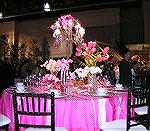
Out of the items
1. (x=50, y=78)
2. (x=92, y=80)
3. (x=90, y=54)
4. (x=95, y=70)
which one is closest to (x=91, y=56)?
(x=90, y=54)

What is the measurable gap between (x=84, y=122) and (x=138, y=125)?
1.62ft

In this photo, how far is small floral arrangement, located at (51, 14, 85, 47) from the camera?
11.2ft

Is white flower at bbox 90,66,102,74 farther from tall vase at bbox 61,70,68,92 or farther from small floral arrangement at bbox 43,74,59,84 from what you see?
small floral arrangement at bbox 43,74,59,84

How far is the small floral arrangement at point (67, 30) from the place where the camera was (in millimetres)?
3400

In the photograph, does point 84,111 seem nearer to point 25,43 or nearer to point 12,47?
point 12,47

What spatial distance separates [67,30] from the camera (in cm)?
343

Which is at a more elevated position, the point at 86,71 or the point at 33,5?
the point at 33,5

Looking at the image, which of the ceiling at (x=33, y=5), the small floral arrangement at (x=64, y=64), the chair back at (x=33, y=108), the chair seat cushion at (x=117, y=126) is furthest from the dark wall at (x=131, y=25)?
the chair back at (x=33, y=108)

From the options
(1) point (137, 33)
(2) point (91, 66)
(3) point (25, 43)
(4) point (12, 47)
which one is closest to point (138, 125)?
(2) point (91, 66)

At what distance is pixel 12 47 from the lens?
13.7m

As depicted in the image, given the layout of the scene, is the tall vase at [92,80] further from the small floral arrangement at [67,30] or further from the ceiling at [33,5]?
the ceiling at [33,5]

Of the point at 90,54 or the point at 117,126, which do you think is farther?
the point at 90,54

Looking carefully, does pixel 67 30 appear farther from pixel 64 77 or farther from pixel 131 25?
pixel 131 25

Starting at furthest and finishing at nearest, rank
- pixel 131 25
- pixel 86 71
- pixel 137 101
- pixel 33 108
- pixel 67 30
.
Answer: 1. pixel 131 25
2. pixel 67 30
3. pixel 86 71
4. pixel 137 101
5. pixel 33 108
